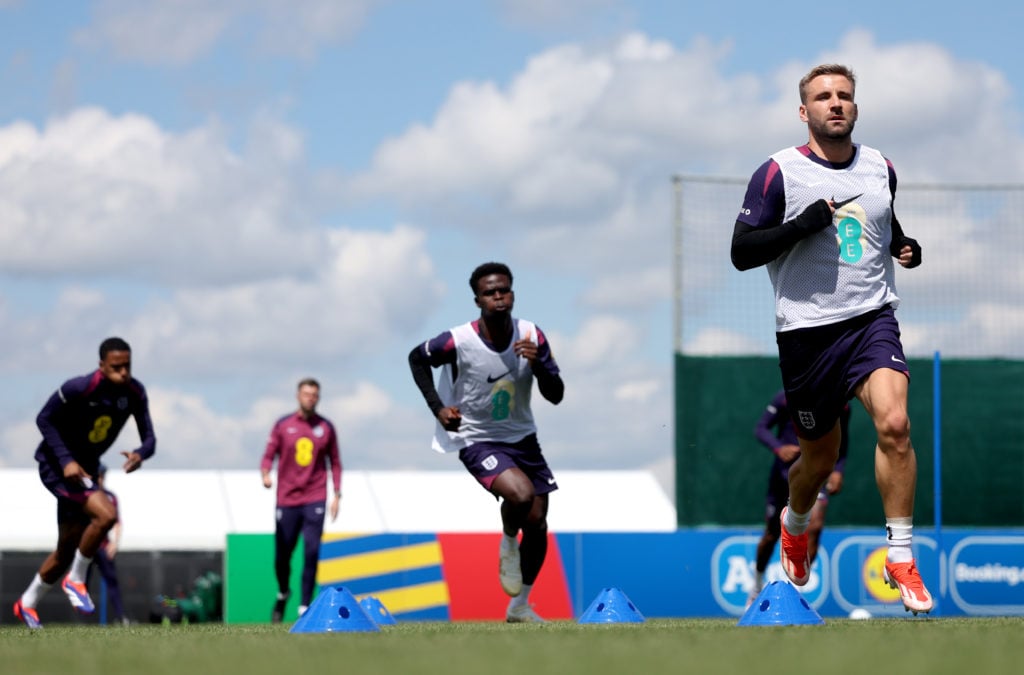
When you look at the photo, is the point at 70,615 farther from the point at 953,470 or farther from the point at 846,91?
the point at 846,91

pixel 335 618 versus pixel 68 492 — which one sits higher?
pixel 68 492

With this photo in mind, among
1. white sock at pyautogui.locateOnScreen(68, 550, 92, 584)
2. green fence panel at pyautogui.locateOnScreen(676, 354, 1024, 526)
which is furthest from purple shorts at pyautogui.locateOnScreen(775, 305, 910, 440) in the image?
green fence panel at pyautogui.locateOnScreen(676, 354, 1024, 526)

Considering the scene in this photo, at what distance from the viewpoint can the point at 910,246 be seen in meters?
7.03

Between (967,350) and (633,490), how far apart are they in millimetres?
9075

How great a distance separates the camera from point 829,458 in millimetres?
7441

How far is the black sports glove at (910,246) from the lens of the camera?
22.9 ft

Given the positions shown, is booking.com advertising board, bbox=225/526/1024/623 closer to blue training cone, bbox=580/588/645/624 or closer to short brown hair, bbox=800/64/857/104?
blue training cone, bbox=580/588/645/624

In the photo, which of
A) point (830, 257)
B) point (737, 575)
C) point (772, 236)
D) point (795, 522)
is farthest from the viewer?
point (737, 575)

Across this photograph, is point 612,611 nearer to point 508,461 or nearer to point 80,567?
point 508,461

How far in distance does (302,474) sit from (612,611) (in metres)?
7.21

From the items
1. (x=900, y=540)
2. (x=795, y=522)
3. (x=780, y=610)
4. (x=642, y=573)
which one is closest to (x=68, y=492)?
(x=795, y=522)

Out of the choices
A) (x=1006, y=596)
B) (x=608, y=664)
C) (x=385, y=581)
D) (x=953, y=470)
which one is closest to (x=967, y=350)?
(x=953, y=470)

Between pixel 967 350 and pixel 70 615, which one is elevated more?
pixel 967 350

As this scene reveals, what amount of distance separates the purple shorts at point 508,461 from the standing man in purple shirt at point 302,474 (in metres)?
4.94
